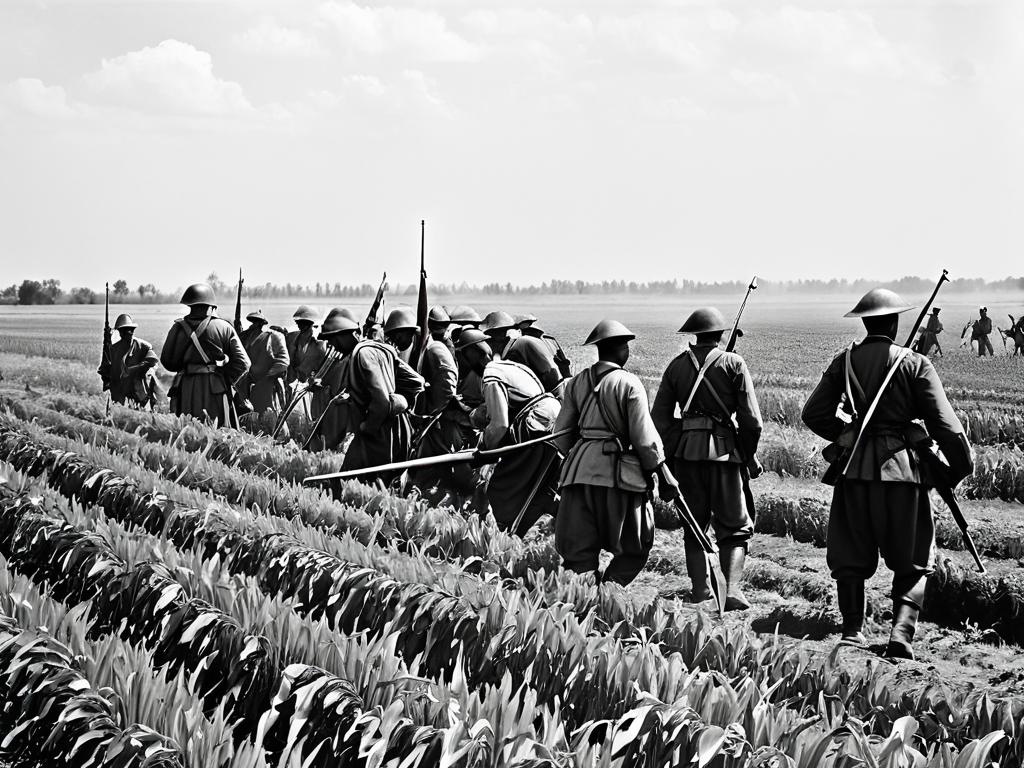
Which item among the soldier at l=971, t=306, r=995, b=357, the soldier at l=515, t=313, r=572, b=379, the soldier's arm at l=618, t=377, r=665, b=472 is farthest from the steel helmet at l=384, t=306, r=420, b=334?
the soldier at l=971, t=306, r=995, b=357

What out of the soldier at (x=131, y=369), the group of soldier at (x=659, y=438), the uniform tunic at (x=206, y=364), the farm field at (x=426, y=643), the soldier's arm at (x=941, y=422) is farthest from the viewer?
the soldier at (x=131, y=369)

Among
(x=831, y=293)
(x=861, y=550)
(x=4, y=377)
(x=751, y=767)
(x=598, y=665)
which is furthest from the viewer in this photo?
(x=4, y=377)

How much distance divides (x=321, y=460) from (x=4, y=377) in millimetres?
16629

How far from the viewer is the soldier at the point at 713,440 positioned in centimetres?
707

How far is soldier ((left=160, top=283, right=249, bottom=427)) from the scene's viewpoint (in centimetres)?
1188

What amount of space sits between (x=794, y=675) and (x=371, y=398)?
208 inches

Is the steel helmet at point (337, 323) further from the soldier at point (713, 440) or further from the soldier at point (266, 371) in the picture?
the soldier at point (266, 371)

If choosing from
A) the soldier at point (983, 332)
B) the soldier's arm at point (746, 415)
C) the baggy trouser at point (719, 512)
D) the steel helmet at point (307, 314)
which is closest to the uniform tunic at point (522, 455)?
the baggy trouser at point (719, 512)

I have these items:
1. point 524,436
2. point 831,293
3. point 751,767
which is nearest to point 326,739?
point 751,767

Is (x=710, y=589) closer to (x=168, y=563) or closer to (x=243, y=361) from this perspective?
(x=168, y=563)

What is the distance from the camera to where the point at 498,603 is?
4438 millimetres

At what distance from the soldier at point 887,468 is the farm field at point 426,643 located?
43cm

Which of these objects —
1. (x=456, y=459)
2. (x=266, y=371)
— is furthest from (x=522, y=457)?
(x=266, y=371)

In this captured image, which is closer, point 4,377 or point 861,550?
point 861,550
